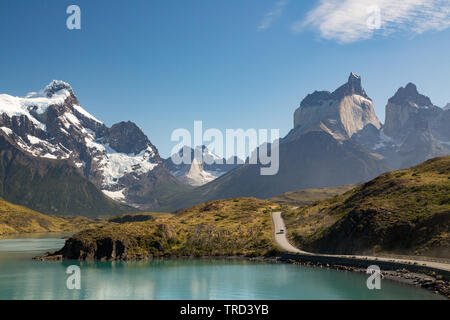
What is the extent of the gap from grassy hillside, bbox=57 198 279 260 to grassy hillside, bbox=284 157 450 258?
45.2ft

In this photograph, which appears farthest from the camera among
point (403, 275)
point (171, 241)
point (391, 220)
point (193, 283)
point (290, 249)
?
point (171, 241)

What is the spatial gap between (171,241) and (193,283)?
57.5 meters

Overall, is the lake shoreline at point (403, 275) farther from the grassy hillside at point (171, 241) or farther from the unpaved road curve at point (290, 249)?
the grassy hillside at point (171, 241)

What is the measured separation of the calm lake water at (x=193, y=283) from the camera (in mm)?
74375

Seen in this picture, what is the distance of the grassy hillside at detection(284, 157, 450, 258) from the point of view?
9950 centimetres

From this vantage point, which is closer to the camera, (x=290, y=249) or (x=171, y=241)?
(x=290, y=249)

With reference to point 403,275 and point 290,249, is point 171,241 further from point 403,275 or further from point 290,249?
point 403,275

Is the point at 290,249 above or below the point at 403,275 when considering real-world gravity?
above

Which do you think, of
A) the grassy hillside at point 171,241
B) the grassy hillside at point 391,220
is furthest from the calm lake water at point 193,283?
the grassy hillside at point 391,220

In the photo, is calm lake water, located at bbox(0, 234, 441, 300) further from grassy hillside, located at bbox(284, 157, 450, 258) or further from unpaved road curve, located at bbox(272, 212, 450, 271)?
grassy hillside, located at bbox(284, 157, 450, 258)

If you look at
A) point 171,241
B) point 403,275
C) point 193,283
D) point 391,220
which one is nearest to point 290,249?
point 391,220

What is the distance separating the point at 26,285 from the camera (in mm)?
85562

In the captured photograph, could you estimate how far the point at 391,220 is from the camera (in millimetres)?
109125
